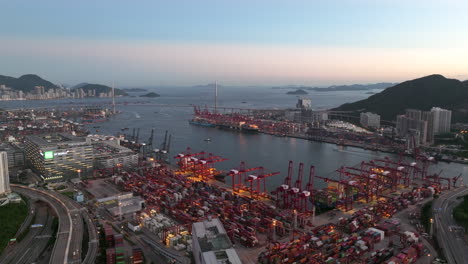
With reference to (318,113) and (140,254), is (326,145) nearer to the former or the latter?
(318,113)

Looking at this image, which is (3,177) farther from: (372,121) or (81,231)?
(372,121)

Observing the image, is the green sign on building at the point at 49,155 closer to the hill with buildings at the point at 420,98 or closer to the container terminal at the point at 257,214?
the container terminal at the point at 257,214

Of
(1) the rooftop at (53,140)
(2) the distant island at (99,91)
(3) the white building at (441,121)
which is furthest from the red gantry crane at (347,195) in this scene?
(2) the distant island at (99,91)

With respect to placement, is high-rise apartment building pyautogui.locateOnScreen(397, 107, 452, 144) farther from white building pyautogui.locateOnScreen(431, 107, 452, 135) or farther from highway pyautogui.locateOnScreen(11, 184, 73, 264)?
highway pyautogui.locateOnScreen(11, 184, 73, 264)

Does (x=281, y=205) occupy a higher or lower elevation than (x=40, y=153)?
lower

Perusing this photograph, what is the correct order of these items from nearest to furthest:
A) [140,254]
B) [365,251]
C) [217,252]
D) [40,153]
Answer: [217,252], [140,254], [365,251], [40,153]

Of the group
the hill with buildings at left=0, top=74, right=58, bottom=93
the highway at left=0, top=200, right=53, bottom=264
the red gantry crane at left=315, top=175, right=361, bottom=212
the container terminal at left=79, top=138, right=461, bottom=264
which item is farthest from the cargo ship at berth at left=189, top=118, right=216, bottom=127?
the hill with buildings at left=0, top=74, right=58, bottom=93

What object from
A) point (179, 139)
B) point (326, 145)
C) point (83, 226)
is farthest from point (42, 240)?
point (326, 145)

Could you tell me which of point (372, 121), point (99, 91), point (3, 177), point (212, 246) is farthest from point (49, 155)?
point (99, 91)
